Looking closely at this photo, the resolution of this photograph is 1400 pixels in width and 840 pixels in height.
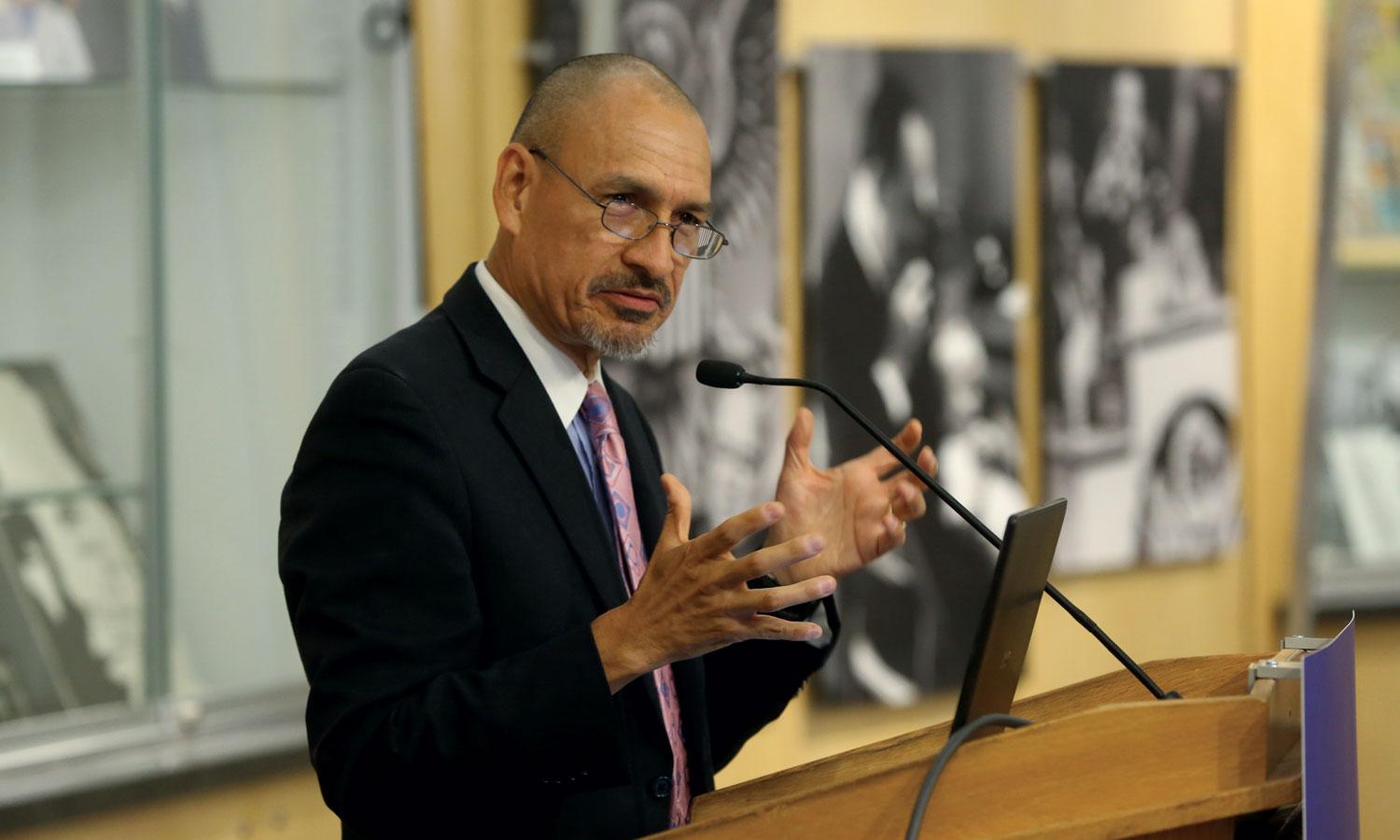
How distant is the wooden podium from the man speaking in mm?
180

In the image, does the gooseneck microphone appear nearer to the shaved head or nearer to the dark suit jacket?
the dark suit jacket

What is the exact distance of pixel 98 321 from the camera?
9.99ft

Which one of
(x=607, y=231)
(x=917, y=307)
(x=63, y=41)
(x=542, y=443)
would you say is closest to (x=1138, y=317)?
(x=917, y=307)

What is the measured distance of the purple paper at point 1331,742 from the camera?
1329 millimetres

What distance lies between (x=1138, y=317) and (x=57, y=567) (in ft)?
9.64

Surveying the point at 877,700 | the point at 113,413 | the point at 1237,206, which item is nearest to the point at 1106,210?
the point at 1237,206

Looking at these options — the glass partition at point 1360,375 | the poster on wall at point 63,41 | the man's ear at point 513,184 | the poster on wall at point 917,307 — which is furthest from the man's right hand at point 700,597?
the glass partition at point 1360,375

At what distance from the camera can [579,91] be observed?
6.28ft

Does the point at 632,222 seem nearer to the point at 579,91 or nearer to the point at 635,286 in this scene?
the point at 635,286

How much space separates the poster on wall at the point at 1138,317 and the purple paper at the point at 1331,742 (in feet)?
9.50

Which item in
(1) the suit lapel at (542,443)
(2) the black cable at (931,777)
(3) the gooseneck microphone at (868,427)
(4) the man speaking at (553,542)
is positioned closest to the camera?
(2) the black cable at (931,777)

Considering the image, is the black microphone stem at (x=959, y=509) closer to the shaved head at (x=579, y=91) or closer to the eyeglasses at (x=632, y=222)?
the eyeglasses at (x=632, y=222)

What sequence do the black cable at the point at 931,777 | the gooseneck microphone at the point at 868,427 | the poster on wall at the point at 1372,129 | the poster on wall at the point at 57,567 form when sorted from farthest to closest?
the poster on wall at the point at 1372,129 < the poster on wall at the point at 57,567 < the gooseneck microphone at the point at 868,427 < the black cable at the point at 931,777

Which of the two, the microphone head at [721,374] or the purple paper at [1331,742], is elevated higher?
the microphone head at [721,374]
